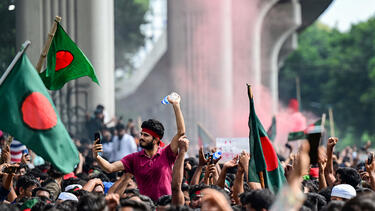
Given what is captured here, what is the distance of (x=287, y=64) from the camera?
7100 centimetres

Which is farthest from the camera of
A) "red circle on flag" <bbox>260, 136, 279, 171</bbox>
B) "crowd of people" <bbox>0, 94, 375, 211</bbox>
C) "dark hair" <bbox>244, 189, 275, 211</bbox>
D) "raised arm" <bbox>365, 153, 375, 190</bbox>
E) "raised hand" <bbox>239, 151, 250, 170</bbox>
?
"raised arm" <bbox>365, 153, 375, 190</bbox>

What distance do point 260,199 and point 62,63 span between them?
3.19m

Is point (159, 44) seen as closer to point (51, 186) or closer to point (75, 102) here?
point (75, 102)

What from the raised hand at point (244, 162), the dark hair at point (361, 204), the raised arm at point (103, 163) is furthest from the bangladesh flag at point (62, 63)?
the dark hair at point (361, 204)

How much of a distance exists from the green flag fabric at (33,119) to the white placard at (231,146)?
13.9ft

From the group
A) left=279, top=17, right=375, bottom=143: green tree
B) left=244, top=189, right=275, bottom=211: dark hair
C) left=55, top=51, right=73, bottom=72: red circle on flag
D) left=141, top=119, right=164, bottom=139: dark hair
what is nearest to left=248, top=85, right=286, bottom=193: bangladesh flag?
left=141, top=119, right=164, bottom=139: dark hair

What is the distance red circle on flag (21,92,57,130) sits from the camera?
20.2 feet

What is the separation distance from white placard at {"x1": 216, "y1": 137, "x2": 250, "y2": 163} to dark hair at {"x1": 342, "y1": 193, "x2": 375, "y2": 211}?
4923mm

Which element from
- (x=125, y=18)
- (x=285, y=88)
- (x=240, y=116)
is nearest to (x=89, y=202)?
(x=240, y=116)

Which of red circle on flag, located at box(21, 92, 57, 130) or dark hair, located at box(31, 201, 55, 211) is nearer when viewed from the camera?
red circle on flag, located at box(21, 92, 57, 130)

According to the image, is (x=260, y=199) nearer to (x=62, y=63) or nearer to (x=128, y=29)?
(x=62, y=63)

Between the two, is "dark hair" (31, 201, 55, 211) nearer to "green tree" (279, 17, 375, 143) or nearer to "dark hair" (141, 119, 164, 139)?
"dark hair" (141, 119, 164, 139)

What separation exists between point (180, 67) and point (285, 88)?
4096cm

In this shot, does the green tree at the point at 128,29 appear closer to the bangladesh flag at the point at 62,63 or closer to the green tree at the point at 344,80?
the green tree at the point at 344,80
